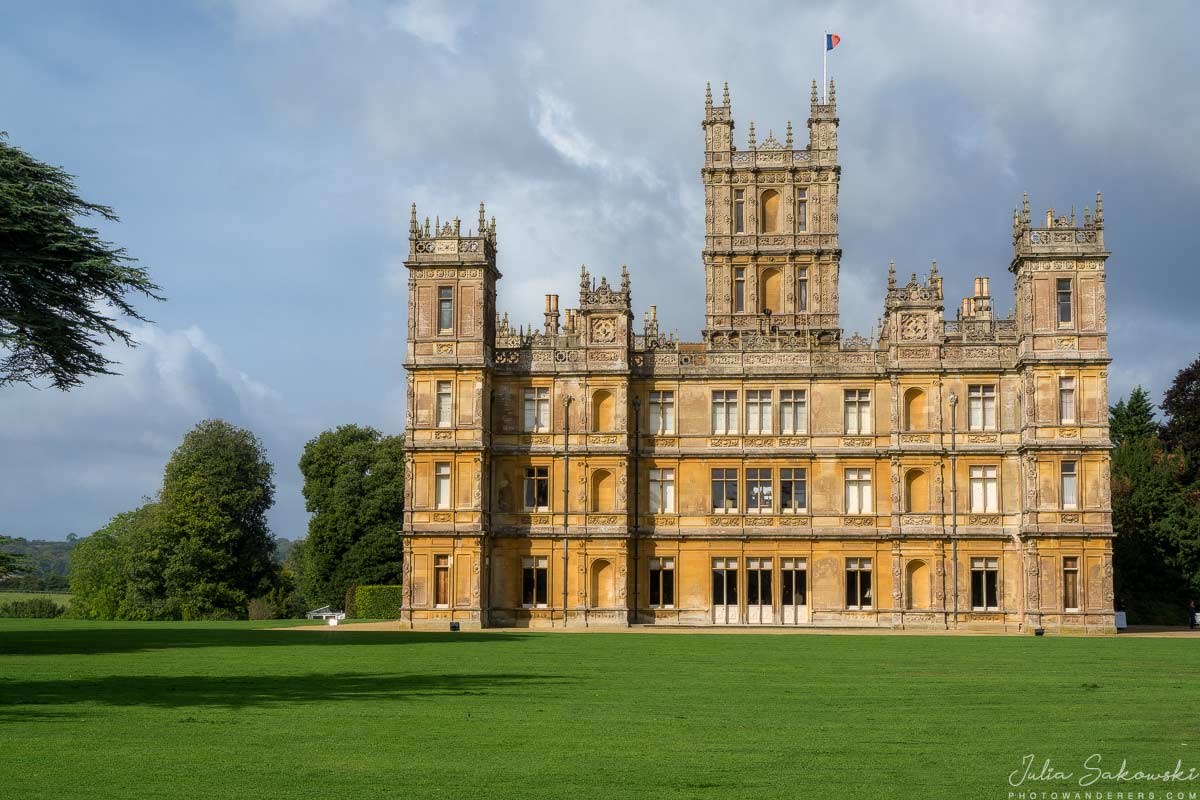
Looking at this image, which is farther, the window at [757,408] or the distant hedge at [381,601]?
the distant hedge at [381,601]

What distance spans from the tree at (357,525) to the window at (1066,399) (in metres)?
31.9

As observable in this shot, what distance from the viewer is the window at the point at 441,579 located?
49.8 metres

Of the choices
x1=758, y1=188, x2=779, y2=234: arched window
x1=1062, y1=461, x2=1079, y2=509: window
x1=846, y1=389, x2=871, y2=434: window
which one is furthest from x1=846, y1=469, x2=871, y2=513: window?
x1=758, y1=188, x2=779, y2=234: arched window

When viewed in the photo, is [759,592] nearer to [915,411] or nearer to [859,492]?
[859,492]

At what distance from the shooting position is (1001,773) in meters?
14.0

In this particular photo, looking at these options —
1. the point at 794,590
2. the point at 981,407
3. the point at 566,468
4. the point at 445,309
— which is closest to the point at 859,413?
the point at 981,407

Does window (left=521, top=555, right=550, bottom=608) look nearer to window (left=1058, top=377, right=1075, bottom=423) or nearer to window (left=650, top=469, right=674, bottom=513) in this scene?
window (left=650, top=469, right=674, bottom=513)

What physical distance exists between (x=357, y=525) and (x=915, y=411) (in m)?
30.4

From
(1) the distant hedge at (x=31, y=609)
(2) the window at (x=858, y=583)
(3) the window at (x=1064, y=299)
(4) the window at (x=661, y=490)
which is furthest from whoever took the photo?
(1) the distant hedge at (x=31, y=609)

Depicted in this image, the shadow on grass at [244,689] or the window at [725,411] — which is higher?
the window at [725,411]

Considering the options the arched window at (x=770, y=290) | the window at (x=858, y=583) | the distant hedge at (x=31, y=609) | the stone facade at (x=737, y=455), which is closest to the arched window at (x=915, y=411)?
the stone facade at (x=737, y=455)

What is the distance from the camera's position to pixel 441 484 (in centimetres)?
5012

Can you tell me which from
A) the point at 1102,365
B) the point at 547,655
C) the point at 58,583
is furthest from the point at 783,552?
the point at 58,583

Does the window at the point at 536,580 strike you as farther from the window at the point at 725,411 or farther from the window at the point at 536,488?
the window at the point at 725,411
